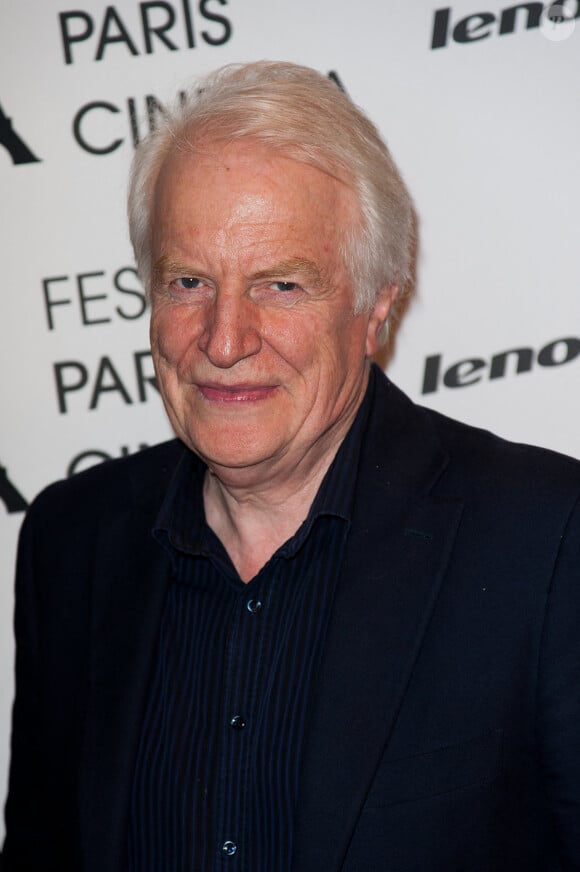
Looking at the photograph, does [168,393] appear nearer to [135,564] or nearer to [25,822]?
[135,564]

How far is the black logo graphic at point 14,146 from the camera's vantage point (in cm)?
251

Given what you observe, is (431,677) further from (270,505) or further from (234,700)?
(270,505)

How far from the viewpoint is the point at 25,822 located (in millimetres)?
2217

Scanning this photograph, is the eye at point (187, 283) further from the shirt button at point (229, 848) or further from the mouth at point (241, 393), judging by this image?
the shirt button at point (229, 848)

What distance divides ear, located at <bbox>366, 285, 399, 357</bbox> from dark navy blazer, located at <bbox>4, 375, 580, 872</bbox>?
105 mm

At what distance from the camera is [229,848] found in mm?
1728

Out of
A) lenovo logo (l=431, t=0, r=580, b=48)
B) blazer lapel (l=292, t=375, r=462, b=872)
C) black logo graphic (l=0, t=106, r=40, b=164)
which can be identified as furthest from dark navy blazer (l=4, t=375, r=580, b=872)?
black logo graphic (l=0, t=106, r=40, b=164)

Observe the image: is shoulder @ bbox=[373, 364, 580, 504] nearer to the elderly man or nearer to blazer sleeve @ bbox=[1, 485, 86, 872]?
the elderly man

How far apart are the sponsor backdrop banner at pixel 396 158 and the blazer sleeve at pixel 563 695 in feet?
2.29

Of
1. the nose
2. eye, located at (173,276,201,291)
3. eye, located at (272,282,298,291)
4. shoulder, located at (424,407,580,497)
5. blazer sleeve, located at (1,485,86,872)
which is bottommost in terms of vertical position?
blazer sleeve, located at (1,485,86,872)

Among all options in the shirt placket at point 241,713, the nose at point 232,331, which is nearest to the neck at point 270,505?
the shirt placket at point 241,713

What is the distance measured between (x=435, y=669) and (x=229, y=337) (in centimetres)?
64

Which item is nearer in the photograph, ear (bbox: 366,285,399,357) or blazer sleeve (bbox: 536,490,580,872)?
blazer sleeve (bbox: 536,490,580,872)

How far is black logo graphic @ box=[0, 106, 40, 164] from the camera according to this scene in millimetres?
2506
